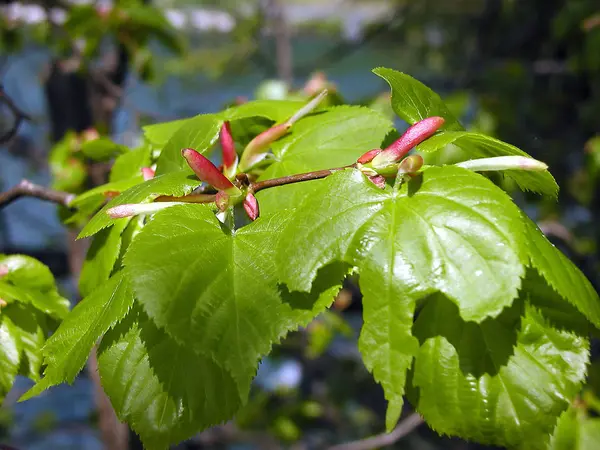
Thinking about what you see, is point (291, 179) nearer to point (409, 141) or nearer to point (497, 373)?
point (409, 141)

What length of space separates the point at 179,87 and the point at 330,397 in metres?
3.09

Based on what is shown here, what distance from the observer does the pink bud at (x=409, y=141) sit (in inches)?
19.5

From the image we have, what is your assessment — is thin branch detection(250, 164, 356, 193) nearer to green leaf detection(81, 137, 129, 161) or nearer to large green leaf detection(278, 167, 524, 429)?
large green leaf detection(278, 167, 524, 429)

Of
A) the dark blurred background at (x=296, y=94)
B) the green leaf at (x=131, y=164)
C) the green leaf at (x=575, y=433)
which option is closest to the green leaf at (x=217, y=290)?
the green leaf at (x=131, y=164)

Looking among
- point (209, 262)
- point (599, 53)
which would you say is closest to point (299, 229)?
point (209, 262)

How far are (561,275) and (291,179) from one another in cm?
27

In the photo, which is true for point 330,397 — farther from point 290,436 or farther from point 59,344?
point 59,344

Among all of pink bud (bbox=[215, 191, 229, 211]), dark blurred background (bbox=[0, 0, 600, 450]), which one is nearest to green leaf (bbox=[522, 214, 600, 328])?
pink bud (bbox=[215, 191, 229, 211])

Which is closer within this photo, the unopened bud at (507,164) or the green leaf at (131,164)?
the unopened bud at (507,164)

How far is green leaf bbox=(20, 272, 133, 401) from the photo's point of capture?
1.54ft

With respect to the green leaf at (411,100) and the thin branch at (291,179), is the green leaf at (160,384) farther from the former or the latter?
the green leaf at (411,100)

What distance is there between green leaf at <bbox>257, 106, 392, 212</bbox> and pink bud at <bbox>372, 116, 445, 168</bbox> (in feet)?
0.35

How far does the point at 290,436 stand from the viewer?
2582 millimetres

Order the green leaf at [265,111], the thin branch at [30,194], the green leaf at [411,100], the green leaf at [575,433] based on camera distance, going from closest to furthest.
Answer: the green leaf at [411,100] → the green leaf at [265,111] → the thin branch at [30,194] → the green leaf at [575,433]
